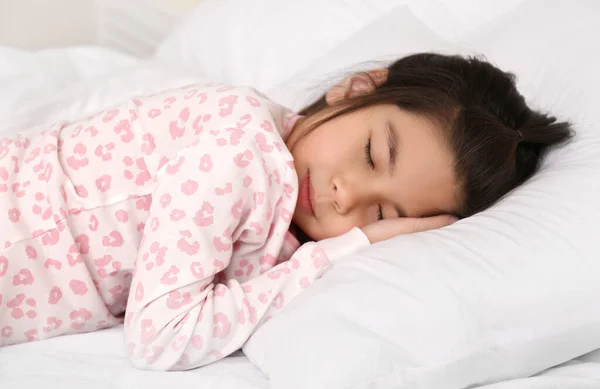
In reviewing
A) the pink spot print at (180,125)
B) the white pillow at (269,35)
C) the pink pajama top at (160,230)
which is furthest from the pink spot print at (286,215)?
the white pillow at (269,35)

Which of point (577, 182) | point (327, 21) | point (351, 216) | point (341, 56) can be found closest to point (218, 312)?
point (351, 216)

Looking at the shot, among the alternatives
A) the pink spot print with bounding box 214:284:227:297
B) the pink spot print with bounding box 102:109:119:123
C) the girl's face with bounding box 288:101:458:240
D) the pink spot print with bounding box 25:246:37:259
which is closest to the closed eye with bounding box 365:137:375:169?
the girl's face with bounding box 288:101:458:240

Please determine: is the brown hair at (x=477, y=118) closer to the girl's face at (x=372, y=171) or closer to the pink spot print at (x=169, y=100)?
the girl's face at (x=372, y=171)

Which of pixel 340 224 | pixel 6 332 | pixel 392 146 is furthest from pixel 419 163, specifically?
pixel 6 332

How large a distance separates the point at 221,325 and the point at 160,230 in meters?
0.16

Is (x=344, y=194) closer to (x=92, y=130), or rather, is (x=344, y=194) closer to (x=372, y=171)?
(x=372, y=171)

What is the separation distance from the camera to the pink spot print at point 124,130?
3.56ft

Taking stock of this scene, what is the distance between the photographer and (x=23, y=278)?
996 millimetres

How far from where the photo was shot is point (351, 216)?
1.10 meters

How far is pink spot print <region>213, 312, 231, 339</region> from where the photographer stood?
920mm

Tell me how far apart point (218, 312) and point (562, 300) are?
0.46 m

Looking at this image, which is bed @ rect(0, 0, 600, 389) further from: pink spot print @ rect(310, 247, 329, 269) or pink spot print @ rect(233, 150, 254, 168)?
pink spot print @ rect(233, 150, 254, 168)

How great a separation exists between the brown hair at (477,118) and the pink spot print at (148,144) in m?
0.27

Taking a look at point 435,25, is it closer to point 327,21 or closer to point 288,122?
point 327,21
